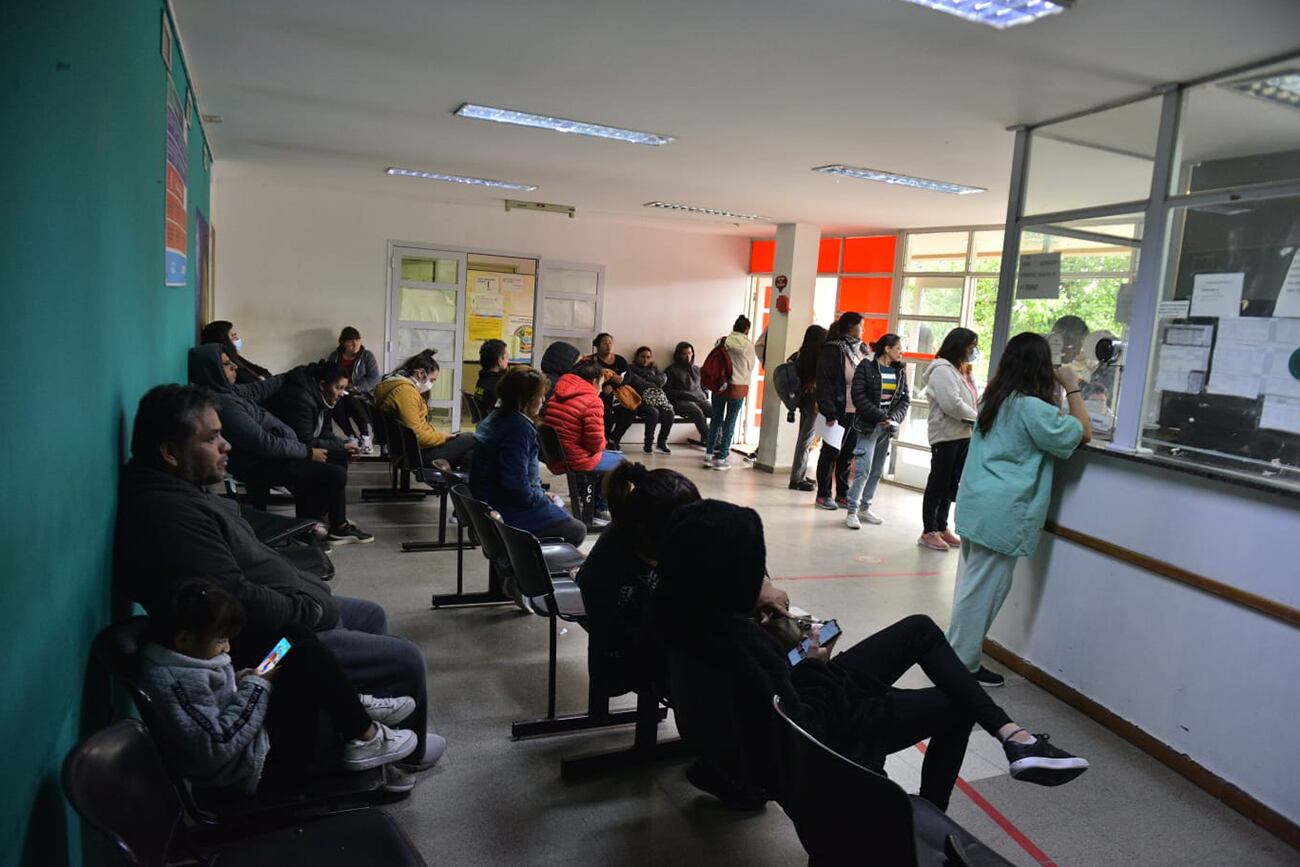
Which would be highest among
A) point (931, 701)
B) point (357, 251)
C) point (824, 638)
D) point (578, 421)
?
point (357, 251)

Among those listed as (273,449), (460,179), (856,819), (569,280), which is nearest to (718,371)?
(569,280)

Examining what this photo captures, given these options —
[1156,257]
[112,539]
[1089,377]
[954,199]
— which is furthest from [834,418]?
[112,539]

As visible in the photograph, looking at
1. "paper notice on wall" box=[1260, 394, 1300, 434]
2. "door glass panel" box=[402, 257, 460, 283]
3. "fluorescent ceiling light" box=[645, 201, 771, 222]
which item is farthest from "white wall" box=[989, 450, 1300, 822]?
"door glass panel" box=[402, 257, 460, 283]

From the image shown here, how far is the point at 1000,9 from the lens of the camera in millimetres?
2715

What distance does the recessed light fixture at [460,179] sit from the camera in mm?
7230

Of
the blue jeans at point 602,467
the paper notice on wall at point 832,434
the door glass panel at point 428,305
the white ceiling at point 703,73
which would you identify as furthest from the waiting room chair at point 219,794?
the door glass panel at point 428,305

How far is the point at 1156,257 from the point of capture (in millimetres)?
3443

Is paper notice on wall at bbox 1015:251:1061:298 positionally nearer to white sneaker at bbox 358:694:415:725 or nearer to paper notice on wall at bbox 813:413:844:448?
paper notice on wall at bbox 813:413:844:448

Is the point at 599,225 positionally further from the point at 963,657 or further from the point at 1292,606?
the point at 1292,606

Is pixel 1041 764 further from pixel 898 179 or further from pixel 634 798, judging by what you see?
pixel 898 179

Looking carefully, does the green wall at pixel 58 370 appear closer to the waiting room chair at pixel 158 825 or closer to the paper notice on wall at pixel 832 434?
the waiting room chair at pixel 158 825

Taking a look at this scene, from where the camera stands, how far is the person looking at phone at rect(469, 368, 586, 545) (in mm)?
3973

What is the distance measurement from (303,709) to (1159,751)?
3.00 m

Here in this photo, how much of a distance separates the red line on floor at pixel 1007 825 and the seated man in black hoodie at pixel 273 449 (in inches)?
149
